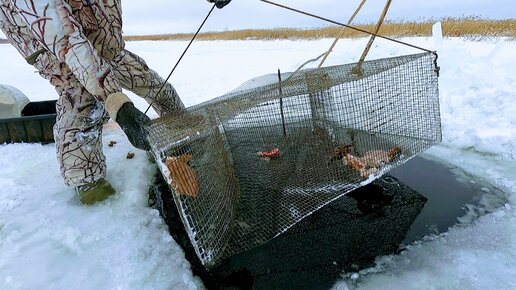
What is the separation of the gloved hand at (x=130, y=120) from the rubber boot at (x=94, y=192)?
82cm

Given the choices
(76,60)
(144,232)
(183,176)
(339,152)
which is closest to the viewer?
(183,176)

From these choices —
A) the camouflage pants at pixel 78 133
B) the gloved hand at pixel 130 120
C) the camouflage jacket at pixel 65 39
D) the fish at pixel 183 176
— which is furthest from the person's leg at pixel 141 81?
the fish at pixel 183 176

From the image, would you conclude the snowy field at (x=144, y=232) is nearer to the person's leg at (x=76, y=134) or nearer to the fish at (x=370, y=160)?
the person's leg at (x=76, y=134)

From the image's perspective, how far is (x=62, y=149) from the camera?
7.66 feet

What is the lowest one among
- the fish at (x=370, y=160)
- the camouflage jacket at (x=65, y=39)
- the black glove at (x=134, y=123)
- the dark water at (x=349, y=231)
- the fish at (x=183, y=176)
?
the dark water at (x=349, y=231)

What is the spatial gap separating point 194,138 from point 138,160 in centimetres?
147

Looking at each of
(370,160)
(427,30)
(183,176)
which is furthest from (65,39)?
(427,30)

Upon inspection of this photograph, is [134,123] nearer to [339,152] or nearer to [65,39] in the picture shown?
[65,39]

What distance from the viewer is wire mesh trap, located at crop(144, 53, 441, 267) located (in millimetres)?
1788

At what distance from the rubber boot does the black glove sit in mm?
833

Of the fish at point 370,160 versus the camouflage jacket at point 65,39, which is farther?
the fish at point 370,160

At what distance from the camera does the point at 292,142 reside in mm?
2812

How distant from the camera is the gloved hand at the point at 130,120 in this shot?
1726 mm

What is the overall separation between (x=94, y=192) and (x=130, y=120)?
35.2 inches
